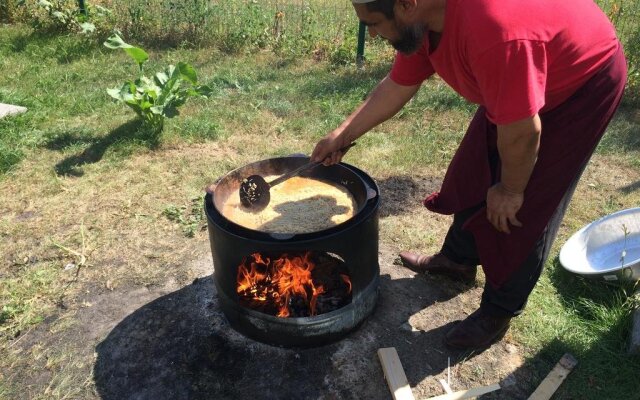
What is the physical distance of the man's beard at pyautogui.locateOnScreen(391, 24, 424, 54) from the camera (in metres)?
2.10

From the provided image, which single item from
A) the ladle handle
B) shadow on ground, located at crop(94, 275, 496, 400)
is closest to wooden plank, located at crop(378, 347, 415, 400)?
shadow on ground, located at crop(94, 275, 496, 400)

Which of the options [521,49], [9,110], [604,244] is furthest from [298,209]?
[9,110]

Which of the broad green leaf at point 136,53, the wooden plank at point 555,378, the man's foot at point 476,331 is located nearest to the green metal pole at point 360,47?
the broad green leaf at point 136,53

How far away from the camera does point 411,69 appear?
9.02ft

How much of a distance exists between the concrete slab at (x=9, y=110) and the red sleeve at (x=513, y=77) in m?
5.35

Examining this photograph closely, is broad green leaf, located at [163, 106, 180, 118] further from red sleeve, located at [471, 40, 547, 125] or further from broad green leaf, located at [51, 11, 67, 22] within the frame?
broad green leaf, located at [51, 11, 67, 22]

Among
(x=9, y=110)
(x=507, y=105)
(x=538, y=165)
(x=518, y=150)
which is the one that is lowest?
(x=9, y=110)

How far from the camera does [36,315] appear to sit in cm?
321

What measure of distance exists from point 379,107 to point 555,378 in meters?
1.79

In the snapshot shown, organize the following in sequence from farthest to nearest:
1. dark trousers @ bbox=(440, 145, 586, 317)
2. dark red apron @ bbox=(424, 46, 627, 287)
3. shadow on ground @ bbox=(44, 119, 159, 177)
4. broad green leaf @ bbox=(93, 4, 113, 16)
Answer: broad green leaf @ bbox=(93, 4, 113, 16), shadow on ground @ bbox=(44, 119, 159, 177), dark trousers @ bbox=(440, 145, 586, 317), dark red apron @ bbox=(424, 46, 627, 287)

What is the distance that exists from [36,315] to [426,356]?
2.43m

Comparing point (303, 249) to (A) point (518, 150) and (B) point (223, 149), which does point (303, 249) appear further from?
(B) point (223, 149)

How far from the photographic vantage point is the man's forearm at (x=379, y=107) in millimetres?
2879

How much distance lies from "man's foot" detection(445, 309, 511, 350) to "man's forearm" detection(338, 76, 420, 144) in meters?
1.28
